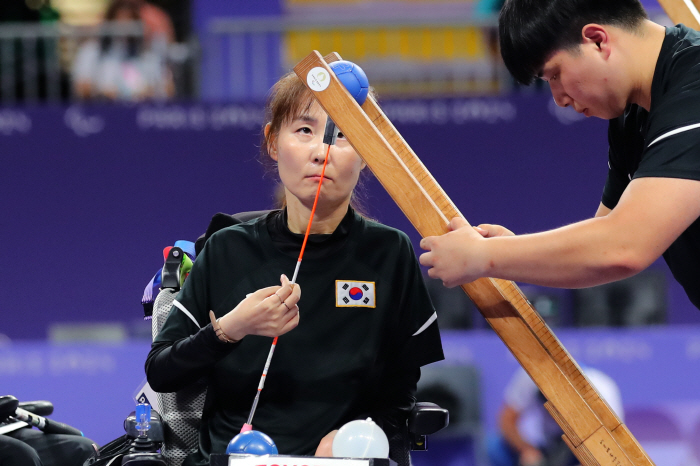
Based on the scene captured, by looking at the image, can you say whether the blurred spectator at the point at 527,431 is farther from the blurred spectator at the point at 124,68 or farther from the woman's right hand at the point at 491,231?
the blurred spectator at the point at 124,68

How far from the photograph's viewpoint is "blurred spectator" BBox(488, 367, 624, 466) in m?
4.50

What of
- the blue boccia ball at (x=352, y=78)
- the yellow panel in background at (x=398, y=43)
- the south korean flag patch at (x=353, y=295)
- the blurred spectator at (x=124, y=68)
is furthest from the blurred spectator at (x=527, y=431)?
the blurred spectator at (x=124, y=68)

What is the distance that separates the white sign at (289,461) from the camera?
177 cm

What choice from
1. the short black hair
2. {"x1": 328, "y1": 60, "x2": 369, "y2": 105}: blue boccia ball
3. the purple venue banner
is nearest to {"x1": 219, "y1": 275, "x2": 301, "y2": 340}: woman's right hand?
{"x1": 328, "y1": 60, "x2": 369, "y2": 105}: blue boccia ball

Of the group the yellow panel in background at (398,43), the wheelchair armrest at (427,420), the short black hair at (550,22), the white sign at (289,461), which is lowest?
the wheelchair armrest at (427,420)

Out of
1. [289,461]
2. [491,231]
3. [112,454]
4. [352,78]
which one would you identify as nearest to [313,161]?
[352,78]

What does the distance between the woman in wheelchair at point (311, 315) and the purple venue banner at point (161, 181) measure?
12.4 ft

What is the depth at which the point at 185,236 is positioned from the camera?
6.23 m

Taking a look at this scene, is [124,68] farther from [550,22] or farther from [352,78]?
[550,22]

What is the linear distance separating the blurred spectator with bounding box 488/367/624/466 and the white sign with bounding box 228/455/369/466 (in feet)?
9.36

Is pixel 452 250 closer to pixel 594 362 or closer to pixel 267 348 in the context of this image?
pixel 267 348

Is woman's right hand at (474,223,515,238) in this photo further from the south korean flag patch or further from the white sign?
the white sign

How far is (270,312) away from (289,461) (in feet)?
1.03

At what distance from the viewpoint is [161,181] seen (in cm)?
630
